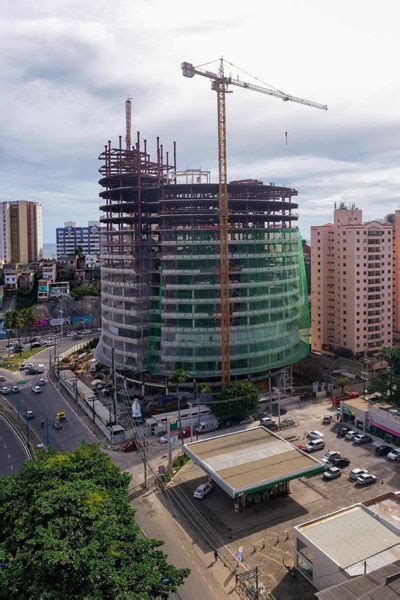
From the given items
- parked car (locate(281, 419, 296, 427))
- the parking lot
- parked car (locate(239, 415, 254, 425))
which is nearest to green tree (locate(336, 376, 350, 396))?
parked car (locate(281, 419, 296, 427))

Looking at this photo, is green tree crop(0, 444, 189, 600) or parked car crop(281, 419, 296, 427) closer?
green tree crop(0, 444, 189, 600)

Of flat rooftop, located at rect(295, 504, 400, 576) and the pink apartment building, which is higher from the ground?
the pink apartment building

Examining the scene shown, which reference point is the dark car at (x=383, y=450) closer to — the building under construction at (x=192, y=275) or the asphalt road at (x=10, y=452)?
the building under construction at (x=192, y=275)

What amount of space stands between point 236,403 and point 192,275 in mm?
25858

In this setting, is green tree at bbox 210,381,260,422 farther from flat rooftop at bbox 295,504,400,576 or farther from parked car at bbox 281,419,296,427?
flat rooftop at bbox 295,504,400,576

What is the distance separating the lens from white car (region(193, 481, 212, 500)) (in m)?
56.1

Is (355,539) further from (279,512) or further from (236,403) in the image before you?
(236,403)

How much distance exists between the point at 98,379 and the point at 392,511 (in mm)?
68081

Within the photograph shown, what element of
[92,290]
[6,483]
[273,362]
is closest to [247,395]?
[273,362]

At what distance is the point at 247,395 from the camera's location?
254 ft

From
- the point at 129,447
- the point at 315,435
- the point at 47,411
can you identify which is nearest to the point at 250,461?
the point at 315,435

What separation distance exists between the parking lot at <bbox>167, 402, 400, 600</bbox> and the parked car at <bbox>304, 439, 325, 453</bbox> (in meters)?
0.69

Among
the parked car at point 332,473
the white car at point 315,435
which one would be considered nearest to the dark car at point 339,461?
the parked car at point 332,473

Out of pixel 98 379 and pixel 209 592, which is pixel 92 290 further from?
pixel 209 592
